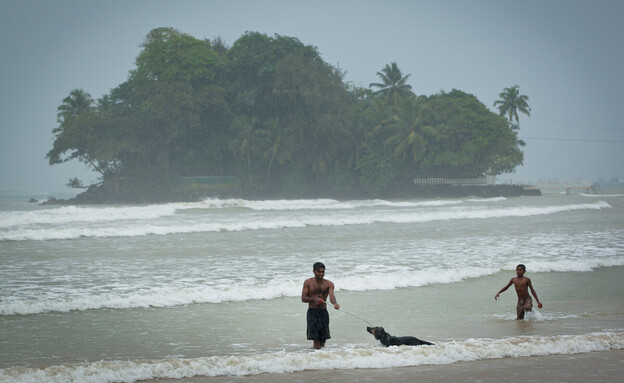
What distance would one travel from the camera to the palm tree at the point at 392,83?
7319cm

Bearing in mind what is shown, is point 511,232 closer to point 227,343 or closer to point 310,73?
point 227,343

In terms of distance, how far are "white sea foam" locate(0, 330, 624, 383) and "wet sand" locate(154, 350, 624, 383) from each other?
0.12m

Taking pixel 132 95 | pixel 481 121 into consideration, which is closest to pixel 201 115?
pixel 132 95

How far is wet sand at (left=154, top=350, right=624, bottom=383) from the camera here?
5.64 metres

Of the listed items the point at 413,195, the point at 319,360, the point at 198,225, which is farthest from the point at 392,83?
the point at 319,360

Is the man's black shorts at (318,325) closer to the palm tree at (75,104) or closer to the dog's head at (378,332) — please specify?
the dog's head at (378,332)

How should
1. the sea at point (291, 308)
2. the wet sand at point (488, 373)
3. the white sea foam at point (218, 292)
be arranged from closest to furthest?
the wet sand at point (488, 373) → the sea at point (291, 308) → the white sea foam at point (218, 292)

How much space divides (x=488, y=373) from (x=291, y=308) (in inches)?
157

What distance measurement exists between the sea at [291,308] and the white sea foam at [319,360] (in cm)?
2

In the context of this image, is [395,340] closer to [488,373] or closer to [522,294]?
[488,373]

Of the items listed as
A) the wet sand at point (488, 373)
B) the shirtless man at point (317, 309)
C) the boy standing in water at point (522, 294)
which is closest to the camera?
the wet sand at point (488, 373)

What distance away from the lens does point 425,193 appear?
205 ft

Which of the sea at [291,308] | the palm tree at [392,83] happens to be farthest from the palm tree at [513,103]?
the sea at [291,308]

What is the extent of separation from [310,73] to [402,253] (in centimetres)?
4269
